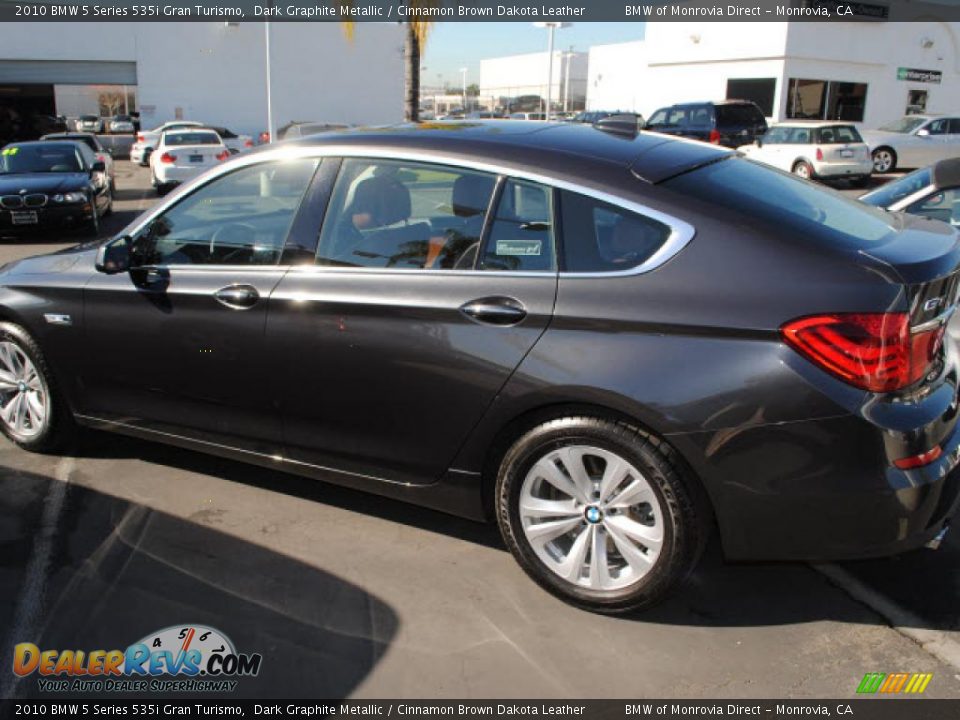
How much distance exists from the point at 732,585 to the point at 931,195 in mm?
3811


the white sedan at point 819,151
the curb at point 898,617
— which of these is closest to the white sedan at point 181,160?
the white sedan at point 819,151

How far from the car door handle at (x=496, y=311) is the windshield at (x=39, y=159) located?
41.7 ft

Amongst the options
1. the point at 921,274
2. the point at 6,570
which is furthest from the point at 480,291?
the point at 6,570

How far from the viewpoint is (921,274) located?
273cm

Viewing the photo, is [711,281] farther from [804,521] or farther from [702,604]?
[702,604]

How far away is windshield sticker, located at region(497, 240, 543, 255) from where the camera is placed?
311 cm

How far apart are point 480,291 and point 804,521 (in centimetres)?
139

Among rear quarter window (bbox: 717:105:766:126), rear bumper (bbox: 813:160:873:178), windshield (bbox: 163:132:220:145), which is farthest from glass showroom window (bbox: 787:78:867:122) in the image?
windshield (bbox: 163:132:220:145)

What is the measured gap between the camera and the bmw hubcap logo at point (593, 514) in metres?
3.02

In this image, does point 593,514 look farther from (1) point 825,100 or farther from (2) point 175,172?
(1) point 825,100

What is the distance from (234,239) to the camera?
3.82 metres

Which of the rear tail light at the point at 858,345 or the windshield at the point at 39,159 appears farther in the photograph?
the windshield at the point at 39,159

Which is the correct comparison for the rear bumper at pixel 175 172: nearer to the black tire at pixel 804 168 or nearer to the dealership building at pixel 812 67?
the black tire at pixel 804 168

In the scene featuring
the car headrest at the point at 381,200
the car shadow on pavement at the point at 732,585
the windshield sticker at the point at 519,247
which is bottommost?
the car shadow on pavement at the point at 732,585
